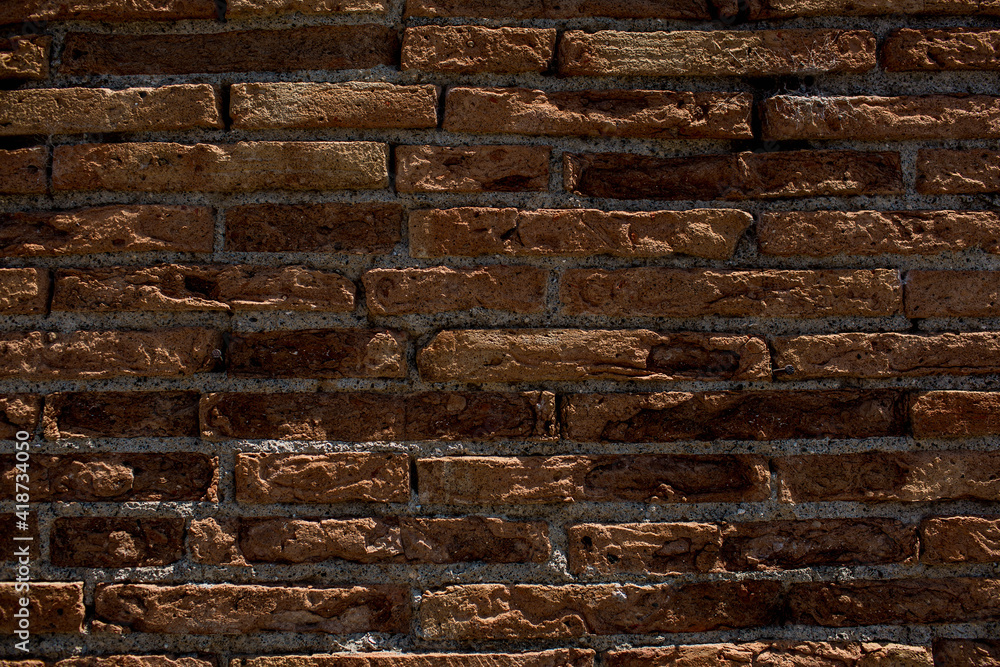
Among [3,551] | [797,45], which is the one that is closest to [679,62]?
[797,45]

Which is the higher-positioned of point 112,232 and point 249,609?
point 112,232

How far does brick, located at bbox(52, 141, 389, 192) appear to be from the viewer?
3.64 feet

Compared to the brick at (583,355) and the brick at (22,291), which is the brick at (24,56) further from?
Result: the brick at (583,355)

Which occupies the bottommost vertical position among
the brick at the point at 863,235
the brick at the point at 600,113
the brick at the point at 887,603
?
the brick at the point at 887,603

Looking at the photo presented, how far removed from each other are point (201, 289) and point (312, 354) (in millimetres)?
205

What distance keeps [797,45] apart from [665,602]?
921 mm

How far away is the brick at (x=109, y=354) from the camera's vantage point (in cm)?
109

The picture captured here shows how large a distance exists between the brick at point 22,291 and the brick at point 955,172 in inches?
55.7

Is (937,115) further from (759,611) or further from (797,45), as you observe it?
(759,611)

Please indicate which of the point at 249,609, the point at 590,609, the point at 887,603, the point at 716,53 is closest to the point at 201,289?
the point at 249,609

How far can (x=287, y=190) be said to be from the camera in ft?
3.68

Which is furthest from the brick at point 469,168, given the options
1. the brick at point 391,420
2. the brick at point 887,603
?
the brick at point 887,603

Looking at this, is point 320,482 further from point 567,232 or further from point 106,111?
point 106,111

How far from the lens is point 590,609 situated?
1087mm
